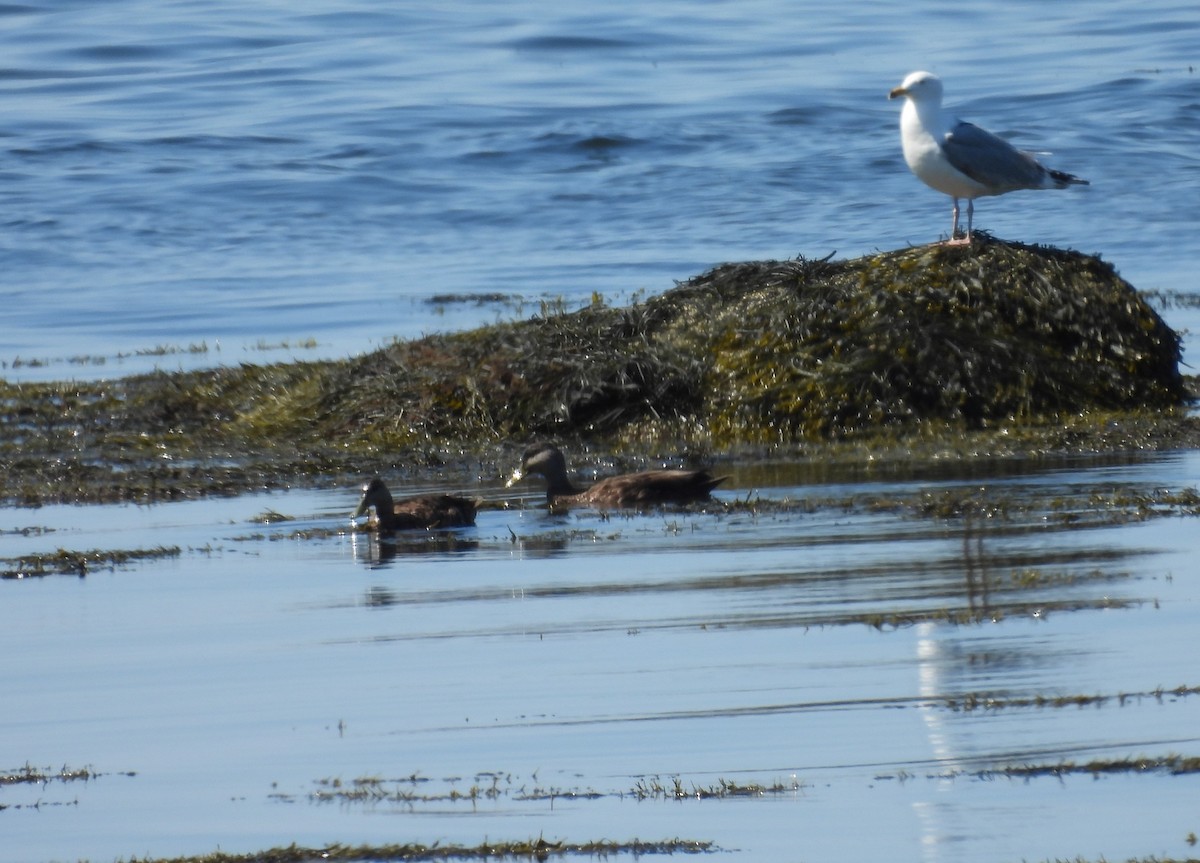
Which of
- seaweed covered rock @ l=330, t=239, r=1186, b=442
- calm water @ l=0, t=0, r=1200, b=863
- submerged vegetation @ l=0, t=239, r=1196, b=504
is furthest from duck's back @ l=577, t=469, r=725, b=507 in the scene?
seaweed covered rock @ l=330, t=239, r=1186, b=442

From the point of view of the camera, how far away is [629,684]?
692cm

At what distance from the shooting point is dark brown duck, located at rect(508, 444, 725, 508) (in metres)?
10.9

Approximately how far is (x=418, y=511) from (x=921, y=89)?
4988 mm

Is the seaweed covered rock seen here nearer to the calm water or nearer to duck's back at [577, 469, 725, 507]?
the calm water

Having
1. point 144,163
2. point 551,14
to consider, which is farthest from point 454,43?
point 144,163

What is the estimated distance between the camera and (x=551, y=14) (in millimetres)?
48562

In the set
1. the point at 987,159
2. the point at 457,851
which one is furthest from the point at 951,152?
the point at 457,851

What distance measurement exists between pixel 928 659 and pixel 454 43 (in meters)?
39.5

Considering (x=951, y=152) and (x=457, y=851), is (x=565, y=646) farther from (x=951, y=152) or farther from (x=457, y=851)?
(x=951, y=152)

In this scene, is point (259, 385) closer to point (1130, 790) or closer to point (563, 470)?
point (563, 470)

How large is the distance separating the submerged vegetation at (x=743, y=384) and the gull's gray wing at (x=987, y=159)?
621 millimetres

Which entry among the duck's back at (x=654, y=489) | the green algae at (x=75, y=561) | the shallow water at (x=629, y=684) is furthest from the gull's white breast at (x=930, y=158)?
the green algae at (x=75, y=561)

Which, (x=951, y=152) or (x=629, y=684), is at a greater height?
(x=951, y=152)

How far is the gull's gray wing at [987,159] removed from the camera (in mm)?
13789
